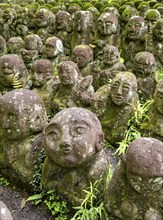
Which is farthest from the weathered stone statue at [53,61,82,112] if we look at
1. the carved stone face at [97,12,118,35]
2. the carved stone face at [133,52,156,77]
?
the carved stone face at [97,12,118,35]

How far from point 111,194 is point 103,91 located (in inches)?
100

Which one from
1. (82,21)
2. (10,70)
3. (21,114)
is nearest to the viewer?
(21,114)

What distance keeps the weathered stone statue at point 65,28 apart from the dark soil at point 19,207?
6.10 metres

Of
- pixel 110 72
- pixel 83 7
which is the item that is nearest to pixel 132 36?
pixel 110 72

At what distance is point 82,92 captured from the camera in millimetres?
6473

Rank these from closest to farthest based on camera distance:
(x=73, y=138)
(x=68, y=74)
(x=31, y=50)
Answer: (x=73, y=138)
(x=68, y=74)
(x=31, y=50)

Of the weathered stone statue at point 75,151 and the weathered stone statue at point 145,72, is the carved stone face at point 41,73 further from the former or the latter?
the weathered stone statue at point 75,151

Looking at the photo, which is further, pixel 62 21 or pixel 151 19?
pixel 62 21

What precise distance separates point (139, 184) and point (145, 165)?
0.23 m

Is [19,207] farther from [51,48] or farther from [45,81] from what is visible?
[51,48]

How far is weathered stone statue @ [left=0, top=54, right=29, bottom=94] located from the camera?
6758 mm

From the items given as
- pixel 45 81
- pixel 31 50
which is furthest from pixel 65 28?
pixel 45 81

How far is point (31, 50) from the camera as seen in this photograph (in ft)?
28.2

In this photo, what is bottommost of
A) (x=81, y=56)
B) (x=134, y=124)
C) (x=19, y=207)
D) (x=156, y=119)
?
(x=19, y=207)
